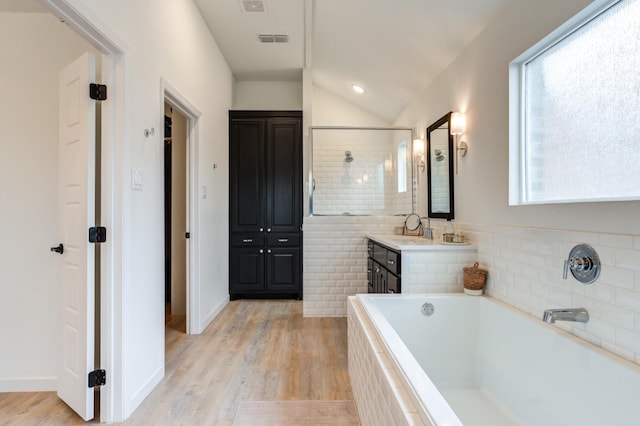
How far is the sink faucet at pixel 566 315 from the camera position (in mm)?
1321

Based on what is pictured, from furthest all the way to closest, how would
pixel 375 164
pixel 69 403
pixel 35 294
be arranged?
pixel 375 164 → pixel 35 294 → pixel 69 403

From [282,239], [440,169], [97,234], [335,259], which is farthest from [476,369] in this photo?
[282,239]

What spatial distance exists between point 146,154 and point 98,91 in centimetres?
41

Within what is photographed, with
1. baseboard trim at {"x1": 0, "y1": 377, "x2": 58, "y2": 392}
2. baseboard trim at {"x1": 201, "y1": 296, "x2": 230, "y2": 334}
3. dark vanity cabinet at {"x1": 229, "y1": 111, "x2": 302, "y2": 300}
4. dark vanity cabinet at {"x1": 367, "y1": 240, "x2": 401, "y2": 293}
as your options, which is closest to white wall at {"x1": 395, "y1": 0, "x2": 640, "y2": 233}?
dark vanity cabinet at {"x1": 367, "y1": 240, "x2": 401, "y2": 293}

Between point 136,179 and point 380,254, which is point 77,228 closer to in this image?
point 136,179

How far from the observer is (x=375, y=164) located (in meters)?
3.90

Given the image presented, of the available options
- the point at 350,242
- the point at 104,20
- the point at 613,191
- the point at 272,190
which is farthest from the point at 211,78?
the point at 613,191

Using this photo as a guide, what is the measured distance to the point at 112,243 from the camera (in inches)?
66.8

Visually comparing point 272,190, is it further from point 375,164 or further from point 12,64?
point 12,64

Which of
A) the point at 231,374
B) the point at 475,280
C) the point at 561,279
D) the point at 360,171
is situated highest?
the point at 360,171

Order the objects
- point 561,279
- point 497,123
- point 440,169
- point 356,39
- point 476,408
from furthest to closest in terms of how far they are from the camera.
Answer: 1. point 356,39
2. point 440,169
3. point 497,123
4. point 476,408
5. point 561,279

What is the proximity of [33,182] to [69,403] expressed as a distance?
4.37 ft

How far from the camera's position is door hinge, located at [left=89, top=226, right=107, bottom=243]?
1662 millimetres

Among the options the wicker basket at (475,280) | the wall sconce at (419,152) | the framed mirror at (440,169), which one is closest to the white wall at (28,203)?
the wicker basket at (475,280)
